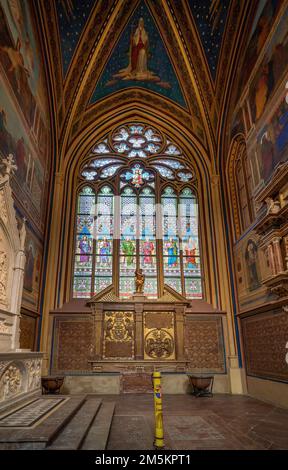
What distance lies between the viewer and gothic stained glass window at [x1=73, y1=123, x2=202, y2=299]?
1208 centimetres

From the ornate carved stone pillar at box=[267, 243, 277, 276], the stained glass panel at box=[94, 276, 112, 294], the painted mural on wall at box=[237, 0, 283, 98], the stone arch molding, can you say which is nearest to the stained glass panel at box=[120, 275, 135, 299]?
the stained glass panel at box=[94, 276, 112, 294]

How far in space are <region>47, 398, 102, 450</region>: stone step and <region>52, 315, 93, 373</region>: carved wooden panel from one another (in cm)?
444

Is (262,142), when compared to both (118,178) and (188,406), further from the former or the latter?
(188,406)

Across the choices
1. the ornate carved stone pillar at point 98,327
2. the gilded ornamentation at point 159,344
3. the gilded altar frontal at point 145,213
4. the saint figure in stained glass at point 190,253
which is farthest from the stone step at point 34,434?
the saint figure in stained glass at point 190,253

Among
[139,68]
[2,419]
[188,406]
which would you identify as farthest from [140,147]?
[2,419]

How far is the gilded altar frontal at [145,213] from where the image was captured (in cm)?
735

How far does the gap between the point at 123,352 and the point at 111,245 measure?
3.99 m

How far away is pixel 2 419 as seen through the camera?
4402mm

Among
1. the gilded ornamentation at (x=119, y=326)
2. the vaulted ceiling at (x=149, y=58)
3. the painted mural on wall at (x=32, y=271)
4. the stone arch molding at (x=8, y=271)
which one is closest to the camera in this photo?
the stone arch molding at (x=8, y=271)

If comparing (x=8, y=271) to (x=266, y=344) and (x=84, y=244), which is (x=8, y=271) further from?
(x=266, y=344)

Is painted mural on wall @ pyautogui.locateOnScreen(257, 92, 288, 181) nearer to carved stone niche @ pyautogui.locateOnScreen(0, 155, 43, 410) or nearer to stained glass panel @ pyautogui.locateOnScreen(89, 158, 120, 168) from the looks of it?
carved stone niche @ pyautogui.locateOnScreen(0, 155, 43, 410)

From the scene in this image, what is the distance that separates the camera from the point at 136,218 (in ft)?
42.8

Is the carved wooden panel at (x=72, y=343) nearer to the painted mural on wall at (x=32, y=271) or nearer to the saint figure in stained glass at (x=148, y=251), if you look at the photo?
the painted mural on wall at (x=32, y=271)

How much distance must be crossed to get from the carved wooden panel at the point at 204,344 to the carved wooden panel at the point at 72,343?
3318 millimetres
